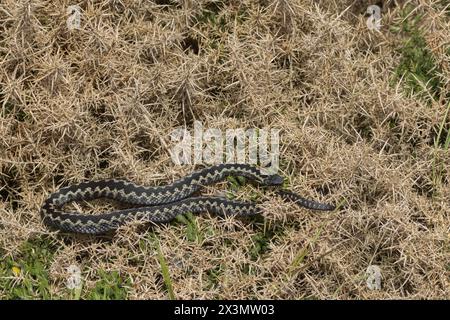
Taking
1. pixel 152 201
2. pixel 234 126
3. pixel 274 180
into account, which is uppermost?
pixel 234 126

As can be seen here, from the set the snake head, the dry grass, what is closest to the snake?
the snake head

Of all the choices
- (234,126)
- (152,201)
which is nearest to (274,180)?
(234,126)

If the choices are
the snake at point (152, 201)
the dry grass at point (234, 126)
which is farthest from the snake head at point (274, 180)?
the dry grass at point (234, 126)

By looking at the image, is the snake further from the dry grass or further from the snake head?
the dry grass

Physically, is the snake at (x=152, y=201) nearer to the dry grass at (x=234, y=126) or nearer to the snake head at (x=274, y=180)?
the snake head at (x=274, y=180)

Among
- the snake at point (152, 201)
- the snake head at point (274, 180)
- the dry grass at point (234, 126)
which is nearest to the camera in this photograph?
the dry grass at point (234, 126)

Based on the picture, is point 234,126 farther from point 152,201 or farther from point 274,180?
point 152,201
